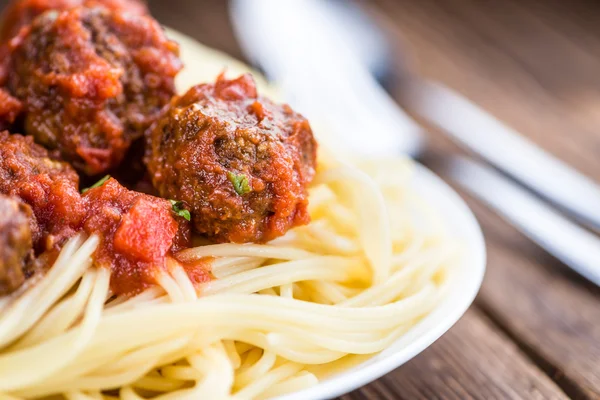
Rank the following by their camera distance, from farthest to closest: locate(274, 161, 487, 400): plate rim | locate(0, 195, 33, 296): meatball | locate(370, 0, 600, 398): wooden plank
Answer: locate(370, 0, 600, 398): wooden plank → locate(274, 161, 487, 400): plate rim → locate(0, 195, 33, 296): meatball

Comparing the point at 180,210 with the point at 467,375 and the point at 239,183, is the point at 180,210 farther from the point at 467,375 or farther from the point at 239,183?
the point at 467,375

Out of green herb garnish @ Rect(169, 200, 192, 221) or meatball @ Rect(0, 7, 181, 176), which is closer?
green herb garnish @ Rect(169, 200, 192, 221)

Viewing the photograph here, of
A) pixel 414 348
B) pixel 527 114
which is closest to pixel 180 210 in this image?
pixel 414 348

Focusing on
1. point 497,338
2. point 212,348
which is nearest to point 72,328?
point 212,348

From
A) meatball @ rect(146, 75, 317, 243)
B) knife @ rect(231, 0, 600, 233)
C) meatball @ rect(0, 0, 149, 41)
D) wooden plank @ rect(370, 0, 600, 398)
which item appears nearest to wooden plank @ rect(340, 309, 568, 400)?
wooden plank @ rect(370, 0, 600, 398)

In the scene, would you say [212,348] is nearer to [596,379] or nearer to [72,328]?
[72,328]

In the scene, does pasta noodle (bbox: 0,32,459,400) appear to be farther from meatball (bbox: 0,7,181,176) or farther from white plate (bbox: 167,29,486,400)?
meatball (bbox: 0,7,181,176)
